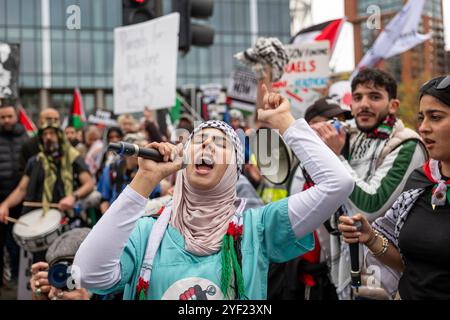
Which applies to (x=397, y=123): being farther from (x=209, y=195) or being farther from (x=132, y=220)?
(x=132, y=220)

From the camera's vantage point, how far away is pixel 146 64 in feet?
18.1

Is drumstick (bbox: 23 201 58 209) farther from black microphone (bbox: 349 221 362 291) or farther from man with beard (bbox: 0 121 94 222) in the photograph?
black microphone (bbox: 349 221 362 291)

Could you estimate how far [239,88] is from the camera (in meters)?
9.27

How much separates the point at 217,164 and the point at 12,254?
17.1 feet

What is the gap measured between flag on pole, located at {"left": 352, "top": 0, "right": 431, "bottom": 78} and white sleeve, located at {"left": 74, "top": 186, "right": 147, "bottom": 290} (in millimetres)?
5815

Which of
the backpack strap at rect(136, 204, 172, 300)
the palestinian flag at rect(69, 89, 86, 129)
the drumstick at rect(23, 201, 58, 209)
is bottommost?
the drumstick at rect(23, 201, 58, 209)

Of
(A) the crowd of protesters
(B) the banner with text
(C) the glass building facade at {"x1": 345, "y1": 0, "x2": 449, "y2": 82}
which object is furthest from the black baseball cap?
(B) the banner with text

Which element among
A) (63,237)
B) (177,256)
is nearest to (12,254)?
(63,237)

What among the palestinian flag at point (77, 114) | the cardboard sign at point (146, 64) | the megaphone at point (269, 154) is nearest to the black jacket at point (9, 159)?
the cardboard sign at point (146, 64)

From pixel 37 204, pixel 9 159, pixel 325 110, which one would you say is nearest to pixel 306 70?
pixel 325 110

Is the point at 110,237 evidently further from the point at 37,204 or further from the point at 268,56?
the point at 37,204

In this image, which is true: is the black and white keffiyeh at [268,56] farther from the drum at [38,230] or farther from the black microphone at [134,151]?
the drum at [38,230]

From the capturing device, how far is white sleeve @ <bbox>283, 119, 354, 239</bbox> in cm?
238
